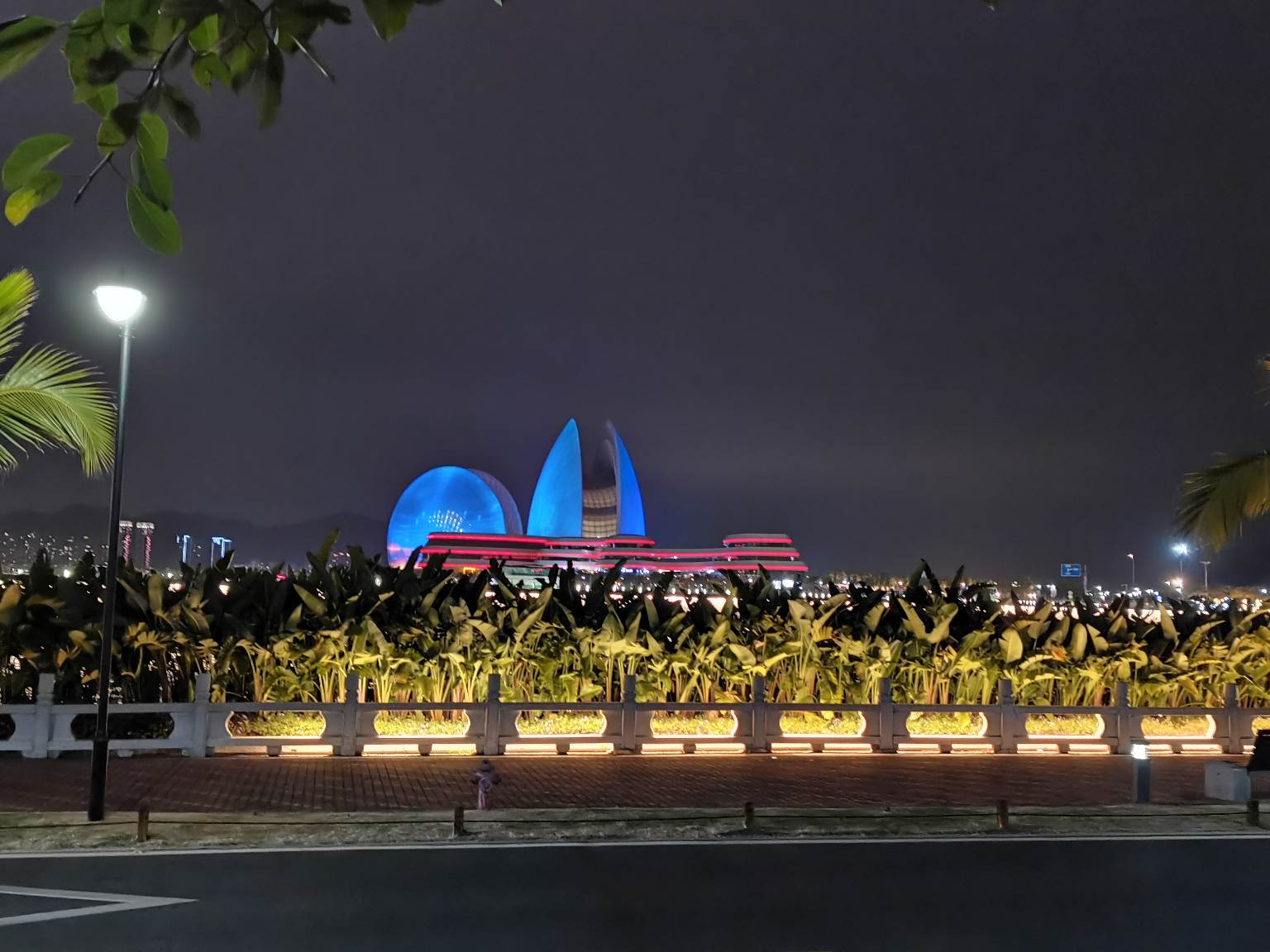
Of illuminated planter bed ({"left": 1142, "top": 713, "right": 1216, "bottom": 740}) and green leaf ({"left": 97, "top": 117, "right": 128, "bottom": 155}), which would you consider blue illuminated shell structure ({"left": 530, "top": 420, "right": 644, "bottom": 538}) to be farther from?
green leaf ({"left": 97, "top": 117, "right": 128, "bottom": 155})

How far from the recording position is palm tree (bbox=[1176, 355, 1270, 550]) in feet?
49.4

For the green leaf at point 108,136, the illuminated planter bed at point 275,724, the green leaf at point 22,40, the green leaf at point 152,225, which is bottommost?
the illuminated planter bed at point 275,724

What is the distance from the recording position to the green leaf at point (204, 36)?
229 centimetres

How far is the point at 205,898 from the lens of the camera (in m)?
7.84

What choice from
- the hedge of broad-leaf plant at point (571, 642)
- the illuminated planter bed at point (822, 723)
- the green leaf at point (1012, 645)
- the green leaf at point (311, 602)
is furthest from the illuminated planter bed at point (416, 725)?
the green leaf at point (1012, 645)

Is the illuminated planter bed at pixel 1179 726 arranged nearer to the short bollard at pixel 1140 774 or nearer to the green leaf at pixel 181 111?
the short bollard at pixel 1140 774

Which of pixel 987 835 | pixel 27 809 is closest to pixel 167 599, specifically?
pixel 27 809

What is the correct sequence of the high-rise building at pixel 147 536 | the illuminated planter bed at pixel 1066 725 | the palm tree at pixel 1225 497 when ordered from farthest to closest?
the high-rise building at pixel 147 536 → the illuminated planter bed at pixel 1066 725 → the palm tree at pixel 1225 497

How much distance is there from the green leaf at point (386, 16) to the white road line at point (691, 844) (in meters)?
8.70

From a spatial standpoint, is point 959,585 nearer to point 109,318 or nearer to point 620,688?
point 620,688

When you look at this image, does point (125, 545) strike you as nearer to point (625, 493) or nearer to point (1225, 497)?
point (1225, 497)

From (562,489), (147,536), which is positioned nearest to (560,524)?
(562,489)

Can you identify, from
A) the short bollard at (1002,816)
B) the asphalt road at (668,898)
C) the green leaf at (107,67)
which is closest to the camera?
the green leaf at (107,67)

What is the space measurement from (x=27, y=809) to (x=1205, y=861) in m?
11.6
